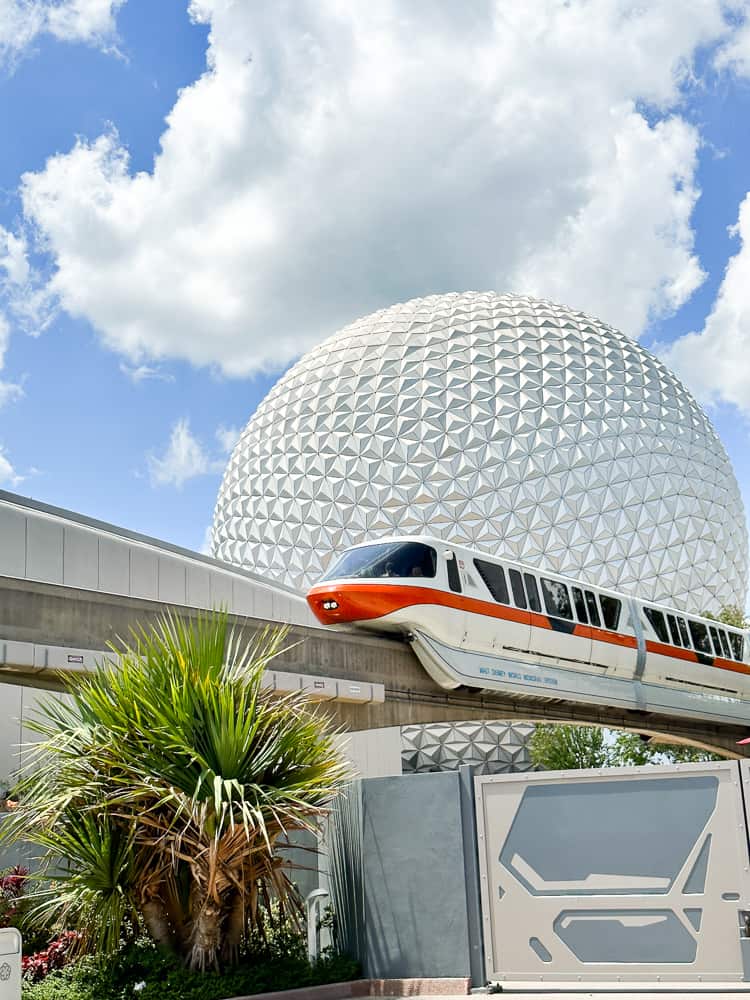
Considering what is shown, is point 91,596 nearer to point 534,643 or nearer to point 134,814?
point 134,814

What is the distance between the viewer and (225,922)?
10.6m

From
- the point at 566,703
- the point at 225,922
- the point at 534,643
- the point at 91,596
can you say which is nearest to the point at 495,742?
the point at 566,703

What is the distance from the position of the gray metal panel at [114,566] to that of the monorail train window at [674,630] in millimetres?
16297

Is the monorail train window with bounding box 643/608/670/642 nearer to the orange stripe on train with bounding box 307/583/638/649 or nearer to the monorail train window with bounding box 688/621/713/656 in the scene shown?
the monorail train window with bounding box 688/621/713/656

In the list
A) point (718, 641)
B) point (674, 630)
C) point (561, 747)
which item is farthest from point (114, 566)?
point (561, 747)

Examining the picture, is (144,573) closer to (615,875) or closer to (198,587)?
(198,587)

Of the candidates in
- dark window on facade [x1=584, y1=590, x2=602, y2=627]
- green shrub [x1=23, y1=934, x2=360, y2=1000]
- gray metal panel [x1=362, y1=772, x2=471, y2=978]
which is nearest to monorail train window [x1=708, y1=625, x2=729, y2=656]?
dark window on facade [x1=584, y1=590, x2=602, y2=627]

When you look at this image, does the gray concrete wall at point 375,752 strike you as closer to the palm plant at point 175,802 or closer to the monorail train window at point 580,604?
the monorail train window at point 580,604

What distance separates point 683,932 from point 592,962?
94 centimetres

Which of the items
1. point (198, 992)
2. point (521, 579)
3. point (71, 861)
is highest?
point (521, 579)

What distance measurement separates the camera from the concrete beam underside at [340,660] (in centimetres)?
1472

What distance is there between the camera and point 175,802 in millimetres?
10070

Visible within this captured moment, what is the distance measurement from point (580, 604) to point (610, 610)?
1.73 metres

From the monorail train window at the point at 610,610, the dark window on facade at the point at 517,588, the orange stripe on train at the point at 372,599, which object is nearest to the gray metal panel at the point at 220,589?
the orange stripe on train at the point at 372,599
